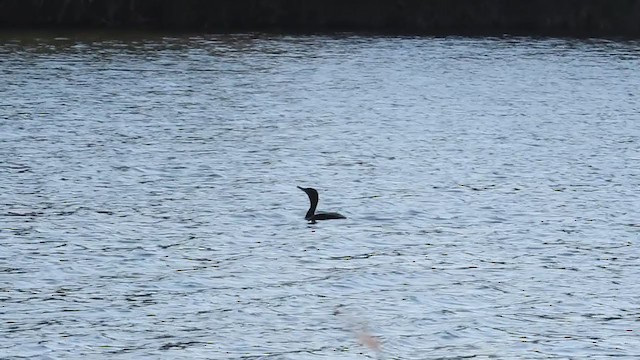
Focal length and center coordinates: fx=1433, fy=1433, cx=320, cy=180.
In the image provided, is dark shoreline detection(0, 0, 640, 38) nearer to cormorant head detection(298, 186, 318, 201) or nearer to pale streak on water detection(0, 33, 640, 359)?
pale streak on water detection(0, 33, 640, 359)

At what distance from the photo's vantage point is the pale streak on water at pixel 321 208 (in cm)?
1862

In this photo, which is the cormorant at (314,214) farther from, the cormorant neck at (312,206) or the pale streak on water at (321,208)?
the pale streak on water at (321,208)

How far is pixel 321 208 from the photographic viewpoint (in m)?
27.7

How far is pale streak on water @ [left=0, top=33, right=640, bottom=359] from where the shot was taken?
18625 millimetres

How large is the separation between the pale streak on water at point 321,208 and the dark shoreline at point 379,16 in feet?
39.3

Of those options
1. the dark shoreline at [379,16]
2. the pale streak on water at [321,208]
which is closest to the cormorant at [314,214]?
the pale streak on water at [321,208]

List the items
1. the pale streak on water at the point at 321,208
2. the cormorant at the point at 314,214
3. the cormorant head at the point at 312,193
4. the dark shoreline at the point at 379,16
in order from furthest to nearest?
the dark shoreline at the point at 379,16
the cormorant head at the point at 312,193
the cormorant at the point at 314,214
the pale streak on water at the point at 321,208

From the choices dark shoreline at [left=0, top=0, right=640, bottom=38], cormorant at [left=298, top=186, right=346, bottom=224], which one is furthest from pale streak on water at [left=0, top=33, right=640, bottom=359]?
dark shoreline at [left=0, top=0, right=640, bottom=38]

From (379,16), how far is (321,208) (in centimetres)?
4190

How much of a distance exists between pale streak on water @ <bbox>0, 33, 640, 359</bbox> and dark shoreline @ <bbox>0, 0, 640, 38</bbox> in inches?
471

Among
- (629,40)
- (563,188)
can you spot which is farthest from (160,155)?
(629,40)

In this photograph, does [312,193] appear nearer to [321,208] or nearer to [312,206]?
[312,206]

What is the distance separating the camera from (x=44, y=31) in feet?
206

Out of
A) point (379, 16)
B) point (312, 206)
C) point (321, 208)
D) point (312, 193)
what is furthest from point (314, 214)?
point (379, 16)
